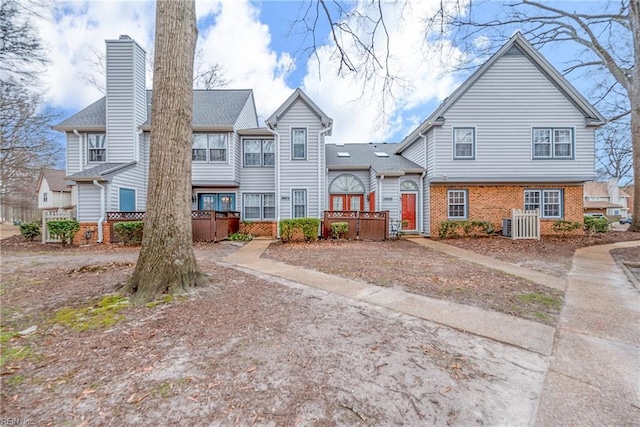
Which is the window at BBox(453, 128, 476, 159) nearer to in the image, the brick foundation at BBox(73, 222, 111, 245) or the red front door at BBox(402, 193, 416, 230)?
the red front door at BBox(402, 193, 416, 230)

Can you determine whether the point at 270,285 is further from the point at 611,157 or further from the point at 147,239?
the point at 611,157

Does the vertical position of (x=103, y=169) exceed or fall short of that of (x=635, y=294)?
it exceeds it

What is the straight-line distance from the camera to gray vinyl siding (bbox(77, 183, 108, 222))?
11734mm

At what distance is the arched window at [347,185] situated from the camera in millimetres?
14938

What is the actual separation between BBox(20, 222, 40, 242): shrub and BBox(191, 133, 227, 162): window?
769cm

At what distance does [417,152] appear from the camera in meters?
15.0

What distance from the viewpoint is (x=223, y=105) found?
14.9 meters

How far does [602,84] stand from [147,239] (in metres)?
24.5

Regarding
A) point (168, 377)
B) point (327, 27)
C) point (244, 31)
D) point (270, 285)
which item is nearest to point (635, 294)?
point (270, 285)

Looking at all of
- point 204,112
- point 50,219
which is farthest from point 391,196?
point 50,219

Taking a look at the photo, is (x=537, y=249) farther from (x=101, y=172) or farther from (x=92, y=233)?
(x=92, y=233)

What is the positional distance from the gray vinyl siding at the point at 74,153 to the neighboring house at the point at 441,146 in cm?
5

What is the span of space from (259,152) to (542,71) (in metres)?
14.0

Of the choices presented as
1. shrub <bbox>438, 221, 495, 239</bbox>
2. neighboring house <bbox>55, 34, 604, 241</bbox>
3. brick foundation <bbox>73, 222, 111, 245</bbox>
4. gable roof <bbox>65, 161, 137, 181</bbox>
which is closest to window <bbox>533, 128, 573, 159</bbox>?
neighboring house <bbox>55, 34, 604, 241</bbox>
